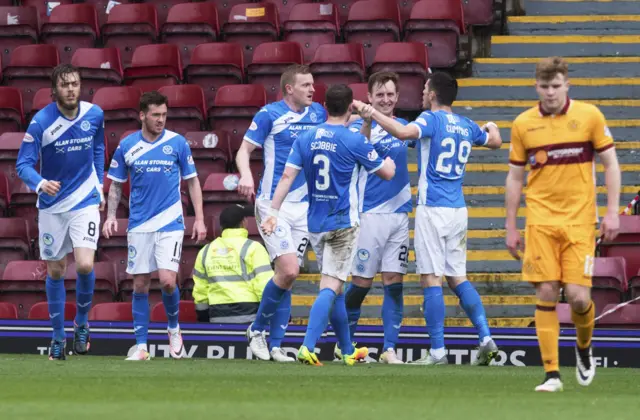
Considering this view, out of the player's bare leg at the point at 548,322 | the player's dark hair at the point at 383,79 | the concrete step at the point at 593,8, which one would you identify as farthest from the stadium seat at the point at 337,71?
the player's bare leg at the point at 548,322

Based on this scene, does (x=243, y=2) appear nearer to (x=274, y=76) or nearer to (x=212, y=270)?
(x=274, y=76)

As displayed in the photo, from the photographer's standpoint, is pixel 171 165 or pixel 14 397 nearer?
pixel 14 397

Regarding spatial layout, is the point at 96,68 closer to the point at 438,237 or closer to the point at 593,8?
the point at 593,8

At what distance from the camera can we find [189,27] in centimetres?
1783

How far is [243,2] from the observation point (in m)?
18.6

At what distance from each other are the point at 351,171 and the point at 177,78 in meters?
6.95

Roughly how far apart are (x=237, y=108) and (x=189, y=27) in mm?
2287

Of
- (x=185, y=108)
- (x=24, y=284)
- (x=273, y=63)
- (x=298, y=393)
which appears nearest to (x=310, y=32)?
(x=273, y=63)

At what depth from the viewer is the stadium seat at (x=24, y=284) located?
1423 cm

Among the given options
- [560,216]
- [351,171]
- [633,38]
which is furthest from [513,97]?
[560,216]

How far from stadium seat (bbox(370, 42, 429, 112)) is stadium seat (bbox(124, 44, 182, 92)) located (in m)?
2.48

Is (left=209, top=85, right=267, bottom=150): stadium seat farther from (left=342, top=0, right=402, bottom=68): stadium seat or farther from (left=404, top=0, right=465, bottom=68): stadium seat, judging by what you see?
(left=404, top=0, right=465, bottom=68): stadium seat

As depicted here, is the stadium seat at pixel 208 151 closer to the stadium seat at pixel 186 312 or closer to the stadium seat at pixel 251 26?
the stadium seat at pixel 186 312

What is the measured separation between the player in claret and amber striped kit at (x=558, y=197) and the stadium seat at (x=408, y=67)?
25.3 feet
